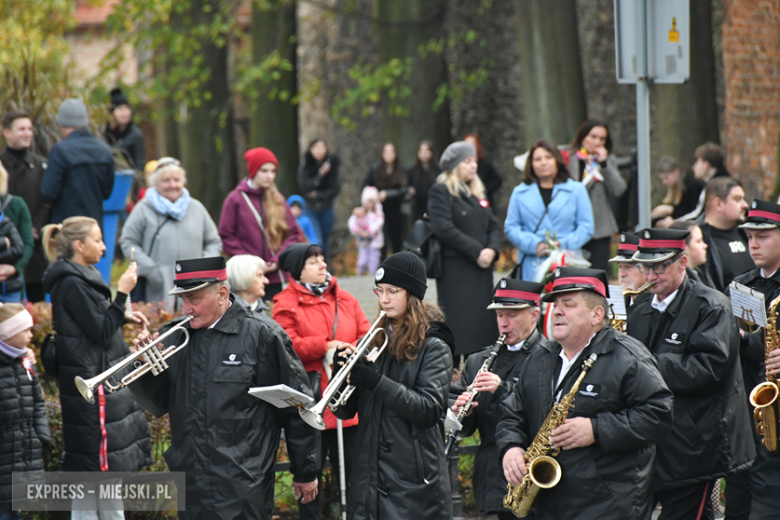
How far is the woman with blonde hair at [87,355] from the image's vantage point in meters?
6.49

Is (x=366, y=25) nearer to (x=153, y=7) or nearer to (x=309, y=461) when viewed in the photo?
(x=153, y=7)

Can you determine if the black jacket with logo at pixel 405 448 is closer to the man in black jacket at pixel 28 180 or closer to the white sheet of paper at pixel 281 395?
the white sheet of paper at pixel 281 395

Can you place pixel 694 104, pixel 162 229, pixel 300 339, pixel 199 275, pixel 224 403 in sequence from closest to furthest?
pixel 224 403 → pixel 199 275 → pixel 300 339 → pixel 162 229 → pixel 694 104

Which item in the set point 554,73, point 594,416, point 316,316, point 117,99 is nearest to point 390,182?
point 554,73

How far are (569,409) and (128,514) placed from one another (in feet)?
12.7

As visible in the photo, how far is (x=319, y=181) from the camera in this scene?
1499cm

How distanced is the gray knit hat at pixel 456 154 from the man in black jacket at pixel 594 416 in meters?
4.04

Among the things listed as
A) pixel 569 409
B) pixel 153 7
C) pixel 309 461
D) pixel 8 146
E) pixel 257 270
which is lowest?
pixel 309 461

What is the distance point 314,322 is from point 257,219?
2.75 m

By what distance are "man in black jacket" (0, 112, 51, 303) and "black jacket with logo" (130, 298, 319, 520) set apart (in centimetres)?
463

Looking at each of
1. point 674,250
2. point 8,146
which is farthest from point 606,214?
point 8,146

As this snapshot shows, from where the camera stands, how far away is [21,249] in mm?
8422

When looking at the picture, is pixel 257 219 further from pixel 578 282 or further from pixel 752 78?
pixel 752 78

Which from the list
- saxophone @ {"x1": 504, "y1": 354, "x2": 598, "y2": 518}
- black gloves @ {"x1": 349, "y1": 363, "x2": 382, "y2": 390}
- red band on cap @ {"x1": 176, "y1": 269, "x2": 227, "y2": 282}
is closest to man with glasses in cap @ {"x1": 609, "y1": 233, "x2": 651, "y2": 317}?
saxophone @ {"x1": 504, "y1": 354, "x2": 598, "y2": 518}
